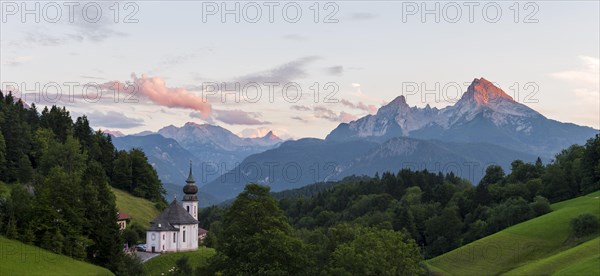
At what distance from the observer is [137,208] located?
13575 centimetres

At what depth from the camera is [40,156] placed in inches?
4850

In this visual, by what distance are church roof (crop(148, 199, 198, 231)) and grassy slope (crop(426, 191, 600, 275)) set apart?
129ft

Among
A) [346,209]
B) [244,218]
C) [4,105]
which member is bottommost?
[346,209]

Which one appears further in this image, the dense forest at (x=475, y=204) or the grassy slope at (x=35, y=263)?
the dense forest at (x=475, y=204)

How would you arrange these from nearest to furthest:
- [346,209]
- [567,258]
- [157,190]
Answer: [567,258], [157,190], [346,209]

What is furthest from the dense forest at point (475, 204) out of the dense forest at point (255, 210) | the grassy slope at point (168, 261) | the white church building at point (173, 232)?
the grassy slope at point (168, 261)

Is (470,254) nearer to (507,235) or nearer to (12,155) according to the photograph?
(507,235)

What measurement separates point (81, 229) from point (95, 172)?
11417 mm

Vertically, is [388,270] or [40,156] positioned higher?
[40,156]

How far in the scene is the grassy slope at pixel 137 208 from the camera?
419ft

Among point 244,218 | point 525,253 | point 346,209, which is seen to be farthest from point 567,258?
point 346,209

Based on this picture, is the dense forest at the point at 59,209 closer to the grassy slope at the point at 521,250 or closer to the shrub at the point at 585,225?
the grassy slope at the point at 521,250

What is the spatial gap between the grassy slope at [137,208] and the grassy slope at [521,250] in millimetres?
58926

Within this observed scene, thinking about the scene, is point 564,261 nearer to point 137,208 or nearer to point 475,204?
point 475,204
